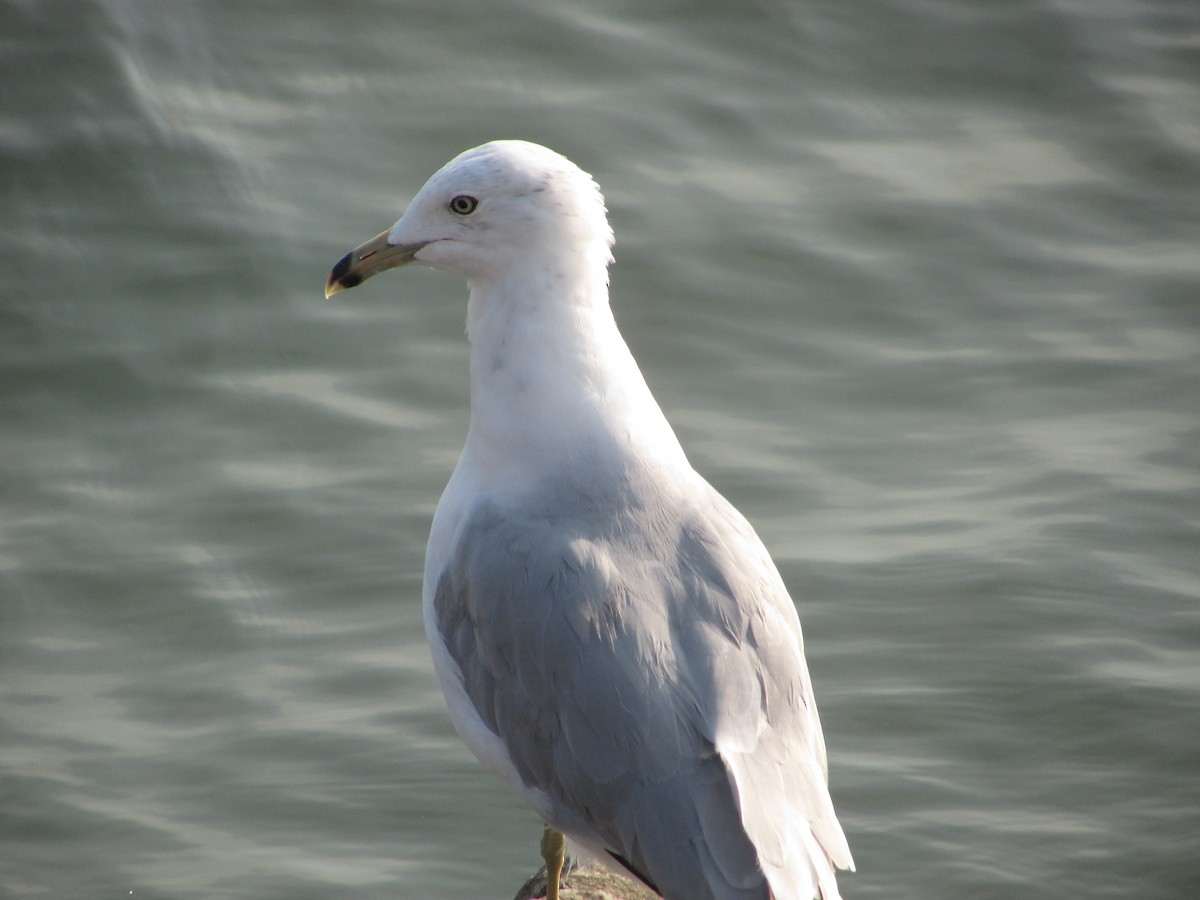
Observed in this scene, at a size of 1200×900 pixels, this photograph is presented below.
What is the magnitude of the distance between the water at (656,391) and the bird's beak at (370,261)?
2277 mm

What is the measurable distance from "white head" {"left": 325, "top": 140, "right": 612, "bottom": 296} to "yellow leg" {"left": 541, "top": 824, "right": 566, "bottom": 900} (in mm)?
1485

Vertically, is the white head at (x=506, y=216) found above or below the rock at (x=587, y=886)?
above

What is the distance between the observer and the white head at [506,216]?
165 inches

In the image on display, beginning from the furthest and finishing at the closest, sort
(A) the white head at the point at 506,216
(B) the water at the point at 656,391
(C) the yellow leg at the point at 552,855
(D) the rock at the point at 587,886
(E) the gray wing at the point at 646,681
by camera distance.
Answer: (B) the water at the point at 656,391 → (D) the rock at the point at 587,886 → (C) the yellow leg at the point at 552,855 → (A) the white head at the point at 506,216 → (E) the gray wing at the point at 646,681

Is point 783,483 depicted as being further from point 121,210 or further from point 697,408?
point 121,210

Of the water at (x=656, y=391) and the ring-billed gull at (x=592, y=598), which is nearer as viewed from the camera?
the ring-billed gull at (x=592, y=598)

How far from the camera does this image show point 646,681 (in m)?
3.79

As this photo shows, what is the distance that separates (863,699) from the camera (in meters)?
6.39

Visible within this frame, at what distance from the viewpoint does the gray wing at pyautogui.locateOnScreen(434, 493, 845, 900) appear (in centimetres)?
368

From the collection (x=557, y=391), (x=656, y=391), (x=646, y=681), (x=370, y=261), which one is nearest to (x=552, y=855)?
(x=646, y=681)

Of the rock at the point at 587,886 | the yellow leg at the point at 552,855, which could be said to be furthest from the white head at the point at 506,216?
the rock at the point at 587,886

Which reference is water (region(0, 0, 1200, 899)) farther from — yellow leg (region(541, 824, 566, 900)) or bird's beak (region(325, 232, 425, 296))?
bird's beak (region(325, 232, 425, 296))

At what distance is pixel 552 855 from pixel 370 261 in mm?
1677

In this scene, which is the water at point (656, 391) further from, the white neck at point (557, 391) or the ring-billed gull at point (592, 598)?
the white neck at point (557, 391)
